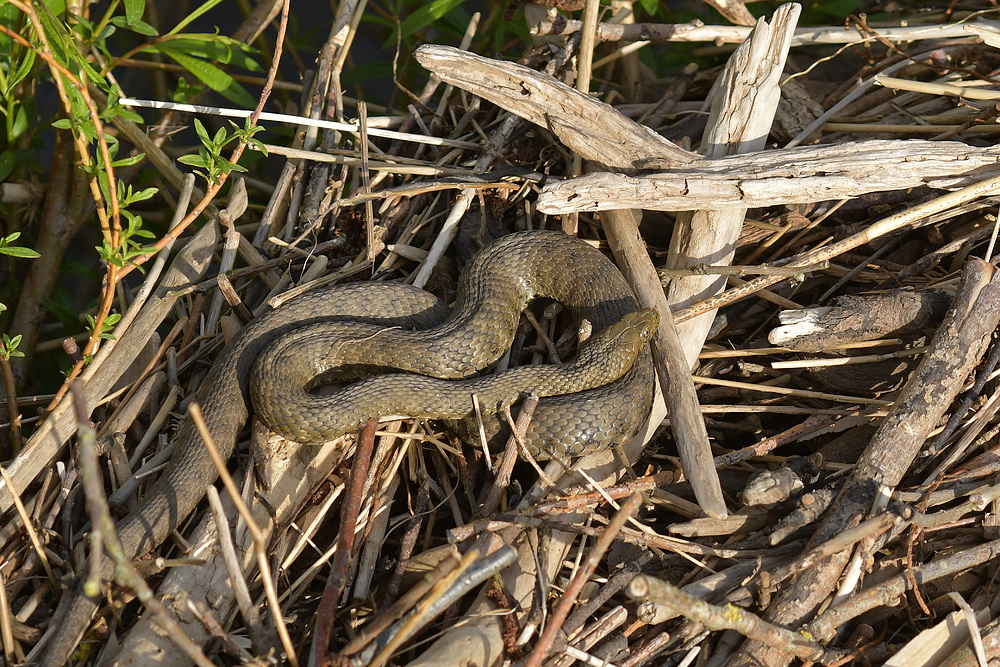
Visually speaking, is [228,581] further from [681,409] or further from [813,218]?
[813,218]

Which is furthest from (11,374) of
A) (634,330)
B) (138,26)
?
(634,330)

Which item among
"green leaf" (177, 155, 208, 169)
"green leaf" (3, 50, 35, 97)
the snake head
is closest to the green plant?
"green leaf" (177, 155, 208, 169)

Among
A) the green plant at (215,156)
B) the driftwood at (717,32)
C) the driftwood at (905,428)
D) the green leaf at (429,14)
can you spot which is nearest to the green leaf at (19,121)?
the green plant at (215,156)

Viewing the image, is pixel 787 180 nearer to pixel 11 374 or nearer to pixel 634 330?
pixel 634 330

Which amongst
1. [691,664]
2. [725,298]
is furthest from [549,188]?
[691,664]

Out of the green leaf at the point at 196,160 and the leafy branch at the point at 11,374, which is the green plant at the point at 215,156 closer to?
the green leaf at the point at 196,160

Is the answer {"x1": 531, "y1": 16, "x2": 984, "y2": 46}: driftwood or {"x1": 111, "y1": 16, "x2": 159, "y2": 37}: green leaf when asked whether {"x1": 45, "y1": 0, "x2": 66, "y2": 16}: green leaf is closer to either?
{"x1": 111, "y1": 16, "x2": 159, "y2": 37}: green leaf

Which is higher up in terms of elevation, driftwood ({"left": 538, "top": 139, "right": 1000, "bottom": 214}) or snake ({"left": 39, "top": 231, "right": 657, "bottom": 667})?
driftwood ({"left": 538, "top": 139, "right": 1000, "bottom": 214})

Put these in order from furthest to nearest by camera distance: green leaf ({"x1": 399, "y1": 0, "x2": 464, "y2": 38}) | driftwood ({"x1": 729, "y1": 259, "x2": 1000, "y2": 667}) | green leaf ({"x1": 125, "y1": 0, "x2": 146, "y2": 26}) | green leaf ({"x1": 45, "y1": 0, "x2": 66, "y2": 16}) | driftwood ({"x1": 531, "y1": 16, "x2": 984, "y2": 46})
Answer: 1. green leaf ({"x1": 399, "y1": 0, "x2": 464, "y2": 38})
2. driftwood ({"x1": 531, "y1": 16, "x2": 984, "y2": 46})
3. green leaf ({"x1": 45, "y1": 0, "x2": 66, "y2": 16})
4. green leaf ({"x1": 125, "y1": 0, "x2": 146, "y2": 26})
5. driftwood ({"x1": 729, "y1": 259, "x2": 1000, "y2": 667})

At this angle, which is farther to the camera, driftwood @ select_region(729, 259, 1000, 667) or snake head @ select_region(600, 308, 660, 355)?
snake head @ select_region(600, 308, 660, 355)
